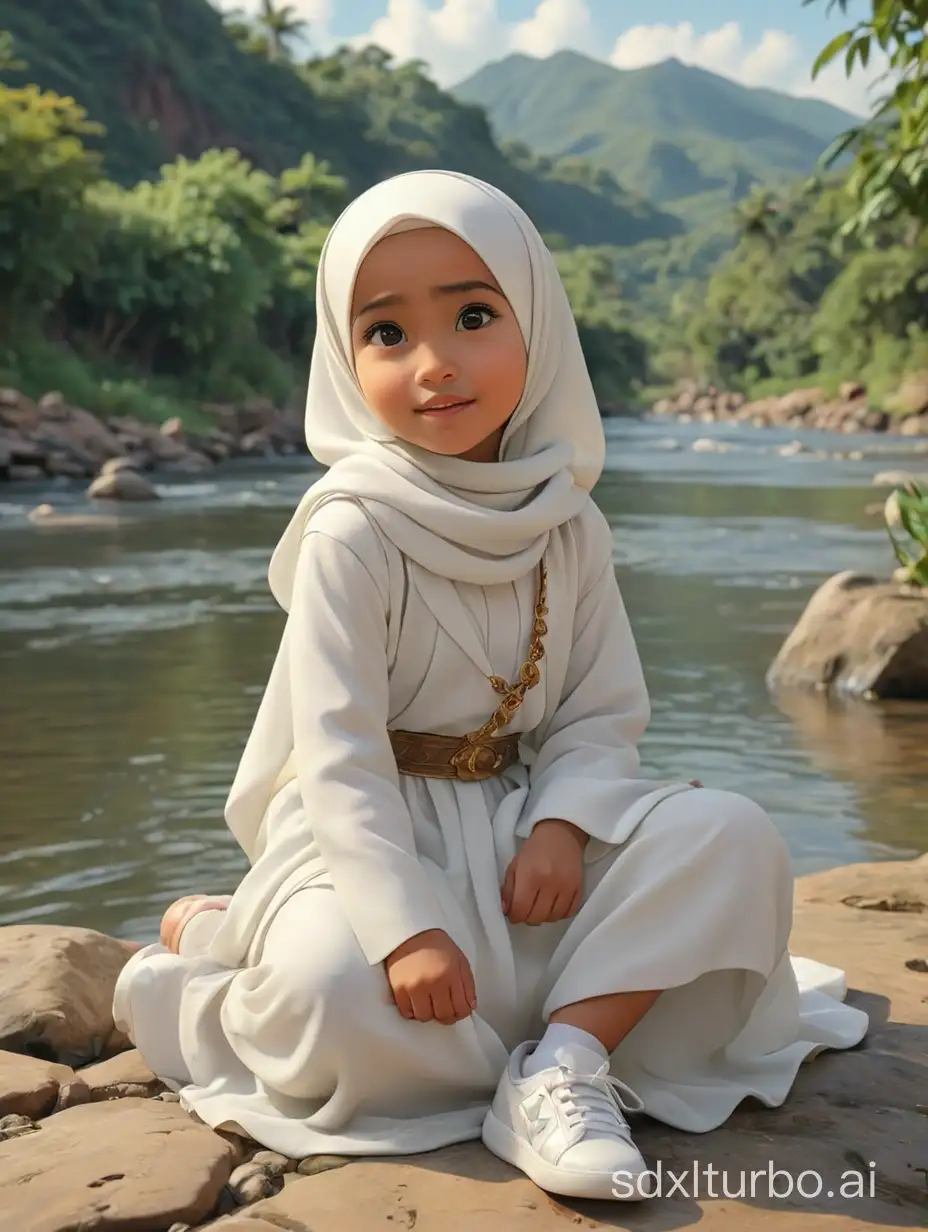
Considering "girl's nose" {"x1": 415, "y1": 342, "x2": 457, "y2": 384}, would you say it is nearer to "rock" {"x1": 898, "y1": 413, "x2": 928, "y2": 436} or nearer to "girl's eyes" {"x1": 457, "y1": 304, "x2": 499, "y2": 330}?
"girl's eyes" {"x1": 457, "y1": 304, "x2": 499, "y2": 330}

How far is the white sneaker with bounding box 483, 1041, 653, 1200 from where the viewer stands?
1790 millimetres

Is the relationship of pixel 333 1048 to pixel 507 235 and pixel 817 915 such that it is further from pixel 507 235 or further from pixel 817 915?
pixel 817 915

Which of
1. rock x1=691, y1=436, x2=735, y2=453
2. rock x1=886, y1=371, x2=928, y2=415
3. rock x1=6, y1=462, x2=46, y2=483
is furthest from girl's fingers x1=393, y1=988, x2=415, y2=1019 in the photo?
rock x1=886, y1=371, x2=928, y2=415

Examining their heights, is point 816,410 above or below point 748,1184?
above

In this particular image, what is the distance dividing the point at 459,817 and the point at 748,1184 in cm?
58

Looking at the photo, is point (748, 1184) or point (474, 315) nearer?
point (748, 1184)

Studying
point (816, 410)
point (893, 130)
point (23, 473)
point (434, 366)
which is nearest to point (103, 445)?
point (23, 473)

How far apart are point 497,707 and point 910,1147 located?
75 centimetres

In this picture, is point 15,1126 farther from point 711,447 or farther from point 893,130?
point 711,447

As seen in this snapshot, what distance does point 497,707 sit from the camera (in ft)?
7.13

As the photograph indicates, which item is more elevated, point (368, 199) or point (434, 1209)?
point (368, 199)

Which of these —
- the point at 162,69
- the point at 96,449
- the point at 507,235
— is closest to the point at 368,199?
the point at 507,235

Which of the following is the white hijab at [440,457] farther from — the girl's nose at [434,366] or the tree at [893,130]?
the tree at [893,130]

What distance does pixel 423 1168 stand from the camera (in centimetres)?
189
